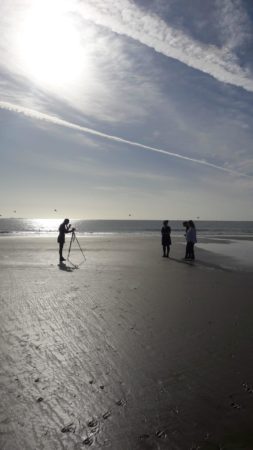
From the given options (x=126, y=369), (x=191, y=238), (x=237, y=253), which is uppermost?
Answer: (x=191, y=238)

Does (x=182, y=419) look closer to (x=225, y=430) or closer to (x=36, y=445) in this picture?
(x=225, y=430)

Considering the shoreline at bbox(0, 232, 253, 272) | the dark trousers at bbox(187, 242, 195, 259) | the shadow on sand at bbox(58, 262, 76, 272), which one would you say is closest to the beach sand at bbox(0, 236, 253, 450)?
the shadow on sand at bbox(58, 262, 76, 272)

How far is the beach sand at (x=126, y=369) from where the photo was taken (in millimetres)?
4152

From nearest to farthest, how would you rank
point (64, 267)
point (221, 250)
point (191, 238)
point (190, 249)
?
point (64, 267) < point (191, 238) < point (190, 249) < point (221, 250)

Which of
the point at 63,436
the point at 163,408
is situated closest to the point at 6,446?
the point at 63,436

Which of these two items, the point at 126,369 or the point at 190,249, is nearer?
the point at 126,369

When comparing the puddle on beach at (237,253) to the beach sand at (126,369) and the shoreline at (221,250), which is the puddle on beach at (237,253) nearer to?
the shoreline at (221,250)

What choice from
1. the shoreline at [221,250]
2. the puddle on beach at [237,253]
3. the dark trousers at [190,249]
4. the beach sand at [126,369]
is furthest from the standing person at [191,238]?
the beach sand at [126,369]

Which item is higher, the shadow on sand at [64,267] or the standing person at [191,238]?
the standing person at [191,238]

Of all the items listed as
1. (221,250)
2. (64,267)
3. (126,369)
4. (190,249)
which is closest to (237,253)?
(221,250)

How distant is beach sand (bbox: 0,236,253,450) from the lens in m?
4.15

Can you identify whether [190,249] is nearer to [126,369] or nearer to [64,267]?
[64,267]

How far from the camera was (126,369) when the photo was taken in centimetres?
585

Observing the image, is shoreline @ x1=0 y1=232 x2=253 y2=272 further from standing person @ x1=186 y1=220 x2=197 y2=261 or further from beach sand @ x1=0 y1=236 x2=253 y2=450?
beach sand @ x1=0 y1=236 x2=253 y2=450
